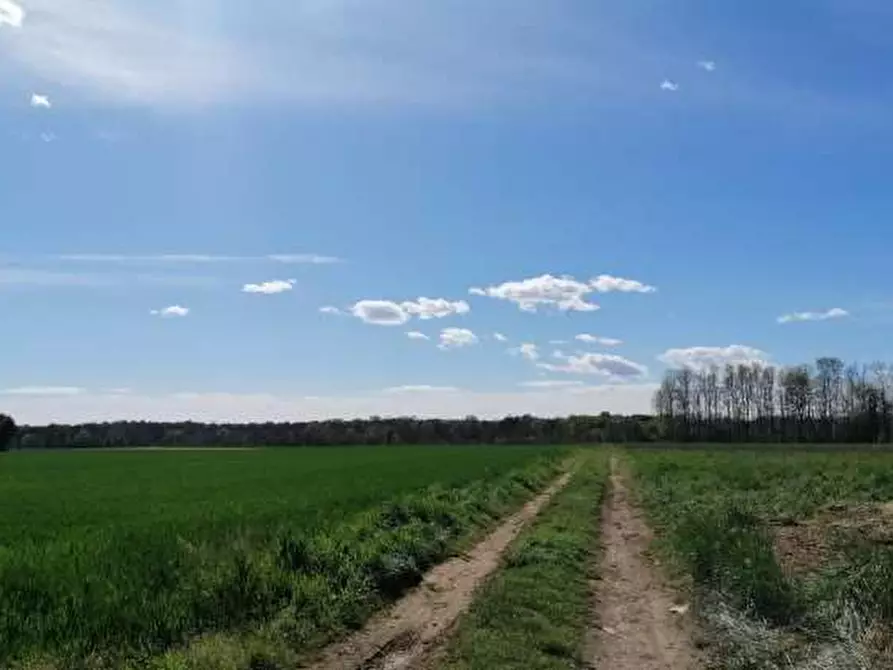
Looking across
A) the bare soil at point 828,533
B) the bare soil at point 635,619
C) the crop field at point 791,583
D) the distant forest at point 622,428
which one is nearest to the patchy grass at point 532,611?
the bare soil at point 635,619

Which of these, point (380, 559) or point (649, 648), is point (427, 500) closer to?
point (380, 559)

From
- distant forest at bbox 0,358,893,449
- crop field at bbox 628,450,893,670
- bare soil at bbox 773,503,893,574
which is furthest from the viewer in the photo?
distant forest at bbox 0,358,893,449

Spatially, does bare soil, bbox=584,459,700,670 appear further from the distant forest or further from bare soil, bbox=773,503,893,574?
the distant forest

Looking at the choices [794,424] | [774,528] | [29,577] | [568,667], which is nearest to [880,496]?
[774,528]

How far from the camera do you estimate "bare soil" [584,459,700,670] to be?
396 inches

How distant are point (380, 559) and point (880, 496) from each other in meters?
19.2

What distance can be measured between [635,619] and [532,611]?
56.5 inches

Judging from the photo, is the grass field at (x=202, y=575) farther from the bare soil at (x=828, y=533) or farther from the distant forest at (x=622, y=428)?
the distant forest at (x=622, y=428)

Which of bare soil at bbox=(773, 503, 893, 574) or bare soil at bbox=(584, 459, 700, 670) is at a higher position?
bare soil at bbox=(773, 503, 893, 574)

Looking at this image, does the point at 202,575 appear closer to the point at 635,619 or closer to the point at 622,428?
the point at 635,619

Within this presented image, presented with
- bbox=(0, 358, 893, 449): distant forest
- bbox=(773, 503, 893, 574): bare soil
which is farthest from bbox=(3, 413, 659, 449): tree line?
bbox=(773, 503, 893, 574): bare soil

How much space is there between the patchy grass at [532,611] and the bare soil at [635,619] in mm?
272

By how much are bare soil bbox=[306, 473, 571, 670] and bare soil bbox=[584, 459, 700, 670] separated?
6.30 feet

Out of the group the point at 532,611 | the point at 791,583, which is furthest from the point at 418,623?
the point at 791,583
